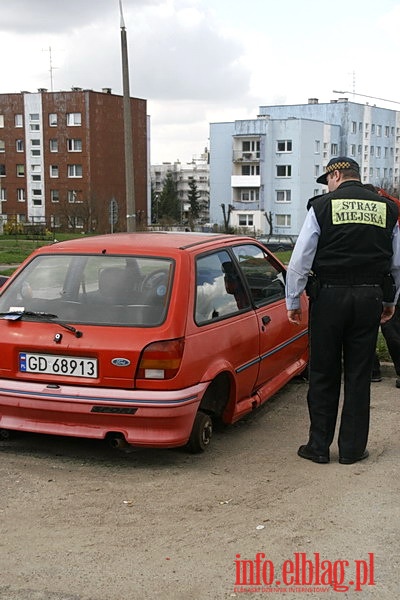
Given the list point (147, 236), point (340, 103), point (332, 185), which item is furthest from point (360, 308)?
point (340, 103)

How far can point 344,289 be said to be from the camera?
4.61 metres

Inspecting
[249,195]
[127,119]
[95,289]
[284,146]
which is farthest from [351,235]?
[249,195]

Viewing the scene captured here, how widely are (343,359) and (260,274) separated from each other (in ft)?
5.25

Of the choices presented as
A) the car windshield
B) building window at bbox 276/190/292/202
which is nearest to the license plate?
the car windshield

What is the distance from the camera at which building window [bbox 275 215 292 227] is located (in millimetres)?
80750

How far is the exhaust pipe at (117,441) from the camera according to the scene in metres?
4.62

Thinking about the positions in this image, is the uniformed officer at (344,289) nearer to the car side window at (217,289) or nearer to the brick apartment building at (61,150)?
the car side window at (217,289)

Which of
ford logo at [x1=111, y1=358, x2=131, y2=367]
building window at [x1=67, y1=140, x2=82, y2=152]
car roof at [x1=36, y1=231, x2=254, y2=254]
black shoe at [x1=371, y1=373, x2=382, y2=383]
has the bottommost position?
black shoe at [x1=371, y1=373, x2=382, y2=383]

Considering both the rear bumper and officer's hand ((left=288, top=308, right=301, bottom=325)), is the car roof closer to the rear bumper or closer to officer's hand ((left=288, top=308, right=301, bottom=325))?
officer's hand ((left=288, top=308, right=301, bottom=325))

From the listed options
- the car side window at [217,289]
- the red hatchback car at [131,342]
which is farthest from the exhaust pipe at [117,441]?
the car side window at [217,289]

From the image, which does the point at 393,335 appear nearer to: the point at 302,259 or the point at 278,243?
the point at 302,259

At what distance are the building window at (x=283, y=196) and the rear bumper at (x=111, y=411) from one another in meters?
77.3

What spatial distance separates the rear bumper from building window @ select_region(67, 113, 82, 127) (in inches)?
2789

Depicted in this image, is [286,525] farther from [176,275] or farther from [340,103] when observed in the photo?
[340,103]
